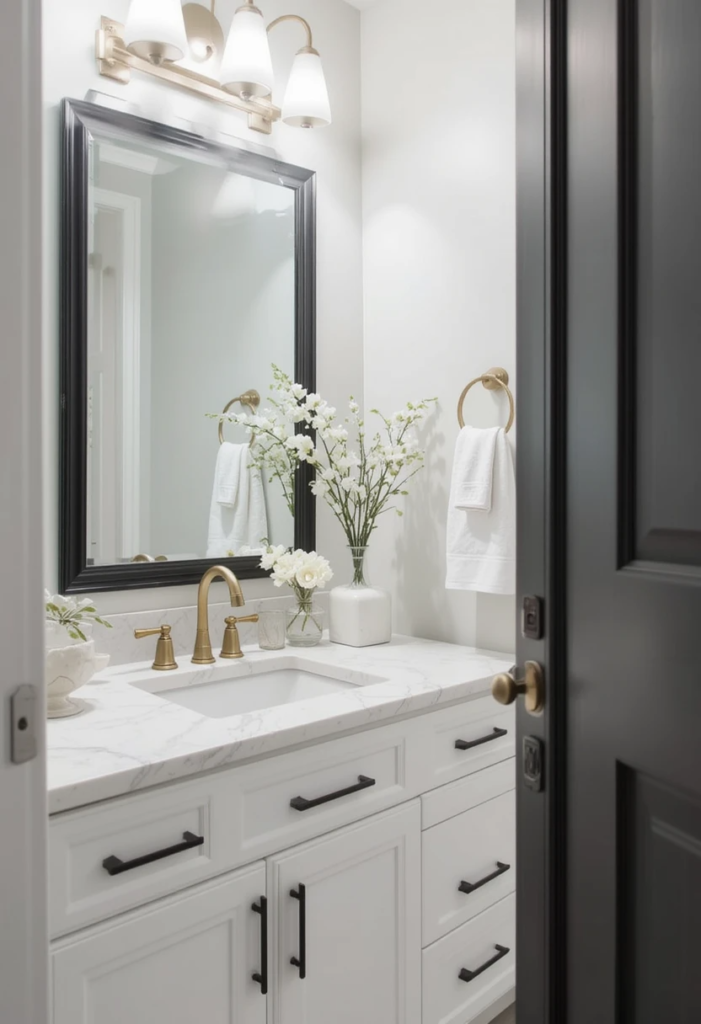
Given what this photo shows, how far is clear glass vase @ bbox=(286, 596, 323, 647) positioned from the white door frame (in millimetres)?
1231

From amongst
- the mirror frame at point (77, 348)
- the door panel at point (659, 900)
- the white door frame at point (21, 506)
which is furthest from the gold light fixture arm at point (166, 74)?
the door panel at point (659, 900)

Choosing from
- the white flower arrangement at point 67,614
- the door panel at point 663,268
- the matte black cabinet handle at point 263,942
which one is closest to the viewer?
the door panel at point 663,268

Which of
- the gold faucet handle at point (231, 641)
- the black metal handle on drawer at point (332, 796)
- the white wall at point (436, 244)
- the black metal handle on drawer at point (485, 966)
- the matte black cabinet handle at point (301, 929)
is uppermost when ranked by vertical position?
the white wall at point (436, 244)

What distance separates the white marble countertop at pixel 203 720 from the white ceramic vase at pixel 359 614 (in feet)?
0.25

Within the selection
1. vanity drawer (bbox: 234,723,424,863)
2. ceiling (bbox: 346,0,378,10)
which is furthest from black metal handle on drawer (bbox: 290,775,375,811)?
ceiling (bbox: 346,0,378,10)

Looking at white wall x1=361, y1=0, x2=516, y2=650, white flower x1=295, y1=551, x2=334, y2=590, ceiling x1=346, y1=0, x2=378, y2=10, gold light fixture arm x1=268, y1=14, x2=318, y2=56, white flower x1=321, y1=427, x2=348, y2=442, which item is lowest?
white flower x1=295, y1=551, x2=334, y2=590

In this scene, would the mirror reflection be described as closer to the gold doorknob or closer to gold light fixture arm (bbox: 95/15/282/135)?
gold light fixture arm (bbox: 95/15/282/135)

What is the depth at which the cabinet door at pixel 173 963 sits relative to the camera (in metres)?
1.11

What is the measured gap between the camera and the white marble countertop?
1158 mm

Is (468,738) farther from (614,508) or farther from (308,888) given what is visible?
(614,508)

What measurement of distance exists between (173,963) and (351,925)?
39 cm

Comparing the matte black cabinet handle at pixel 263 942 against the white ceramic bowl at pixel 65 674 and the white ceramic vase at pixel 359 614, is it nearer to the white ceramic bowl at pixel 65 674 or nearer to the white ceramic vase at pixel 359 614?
the white ceramic bowl at pixel 65 674

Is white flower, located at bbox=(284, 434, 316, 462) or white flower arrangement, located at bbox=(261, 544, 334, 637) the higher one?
white flower, located at bbox=(284, 434, 316, 462)

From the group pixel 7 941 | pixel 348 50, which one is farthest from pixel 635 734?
pixel 348 50
